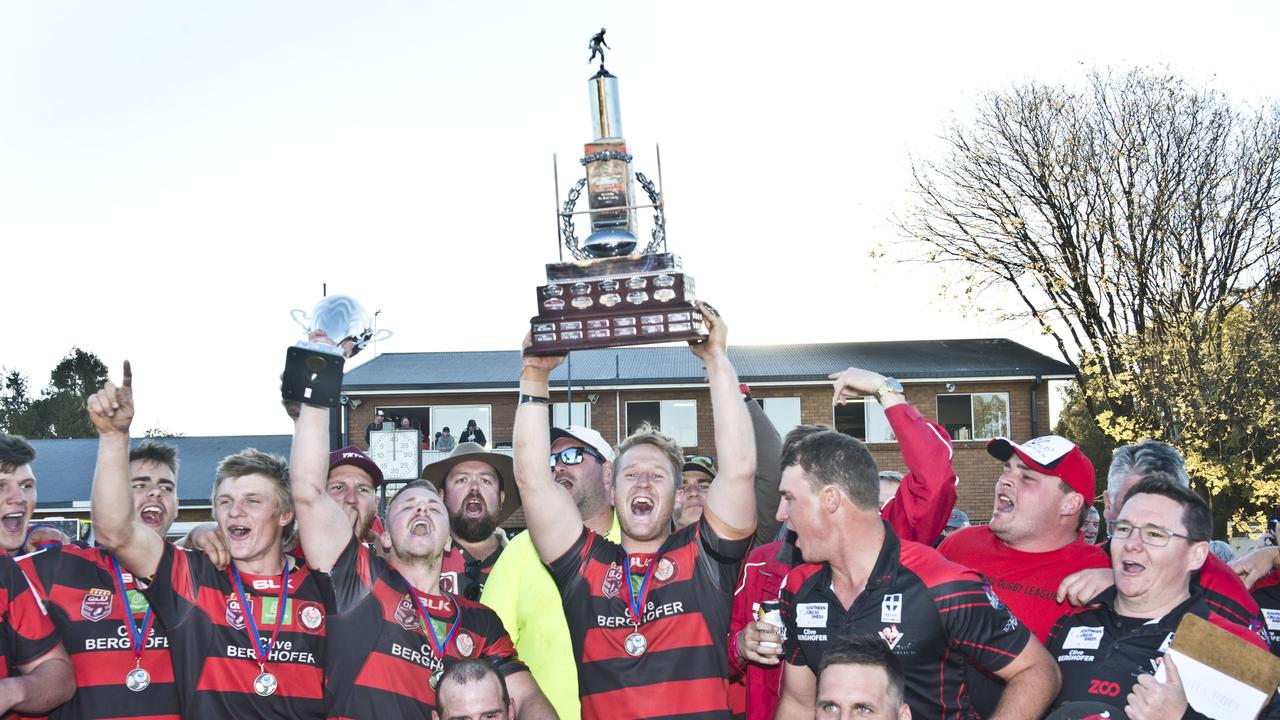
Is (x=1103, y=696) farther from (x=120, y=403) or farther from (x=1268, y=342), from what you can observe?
(x=1268, y=342)

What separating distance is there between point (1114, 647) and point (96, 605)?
4550mm

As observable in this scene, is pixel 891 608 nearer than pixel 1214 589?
Yes

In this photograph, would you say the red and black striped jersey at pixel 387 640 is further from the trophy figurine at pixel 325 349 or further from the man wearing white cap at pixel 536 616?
the trophy figurine at pixel 325 349

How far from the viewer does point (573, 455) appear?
6918 mm

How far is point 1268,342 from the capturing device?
74.4 ft

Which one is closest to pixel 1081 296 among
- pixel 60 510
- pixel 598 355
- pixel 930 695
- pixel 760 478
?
pixel 598 355

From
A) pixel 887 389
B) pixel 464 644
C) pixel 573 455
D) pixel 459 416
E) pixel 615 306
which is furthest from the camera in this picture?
pixel 459 416

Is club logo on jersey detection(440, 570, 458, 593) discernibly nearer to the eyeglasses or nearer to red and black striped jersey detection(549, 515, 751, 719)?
red and black striped jersey detection(549, 515, 751, 719)

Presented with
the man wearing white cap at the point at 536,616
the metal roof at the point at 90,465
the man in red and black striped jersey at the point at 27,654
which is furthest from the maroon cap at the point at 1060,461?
the metal roof at the point at 90,465

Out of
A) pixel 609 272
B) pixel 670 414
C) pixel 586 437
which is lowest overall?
pixel 586 437

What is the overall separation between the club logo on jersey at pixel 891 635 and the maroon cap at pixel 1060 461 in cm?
165

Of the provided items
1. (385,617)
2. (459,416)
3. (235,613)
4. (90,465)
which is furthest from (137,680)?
(90,465)

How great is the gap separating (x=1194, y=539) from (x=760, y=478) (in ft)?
7.60

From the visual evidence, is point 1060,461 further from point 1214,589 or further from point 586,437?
point 586,437
